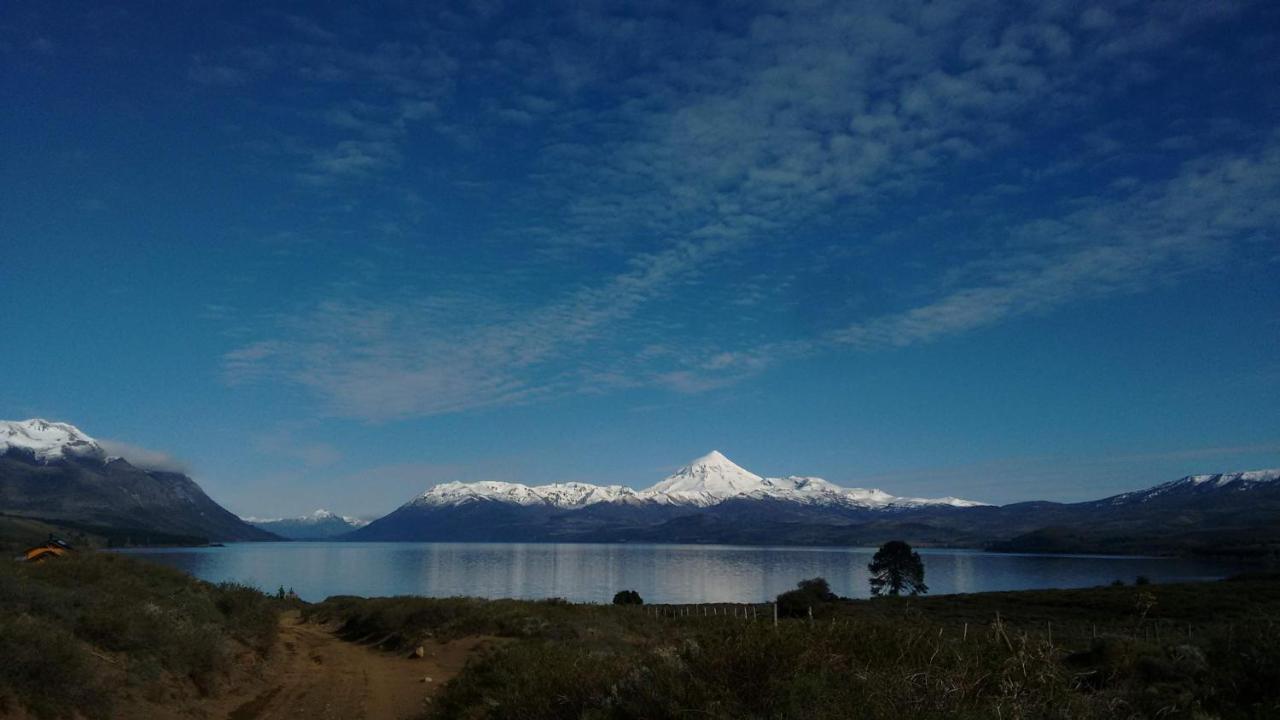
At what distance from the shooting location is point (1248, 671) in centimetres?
973

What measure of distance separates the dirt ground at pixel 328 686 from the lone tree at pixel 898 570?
74.4 metres

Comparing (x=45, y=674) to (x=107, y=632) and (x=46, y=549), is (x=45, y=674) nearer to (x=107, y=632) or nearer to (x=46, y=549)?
(x=107, y=632)

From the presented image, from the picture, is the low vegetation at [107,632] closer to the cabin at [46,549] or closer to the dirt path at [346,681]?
the dirt path at [346,681]

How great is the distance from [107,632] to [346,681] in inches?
239

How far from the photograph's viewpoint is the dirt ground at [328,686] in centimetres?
1493

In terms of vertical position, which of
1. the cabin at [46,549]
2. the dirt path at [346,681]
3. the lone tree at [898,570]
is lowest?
the lone tree at [898,570]

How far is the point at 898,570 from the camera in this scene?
3465 inches

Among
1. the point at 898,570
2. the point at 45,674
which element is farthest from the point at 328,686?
the point at 898,570

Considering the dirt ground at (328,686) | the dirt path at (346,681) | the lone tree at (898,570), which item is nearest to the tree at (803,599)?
the lone tree at (898,570)

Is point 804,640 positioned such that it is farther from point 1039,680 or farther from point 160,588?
point 160,588

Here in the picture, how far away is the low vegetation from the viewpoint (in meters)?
11.0

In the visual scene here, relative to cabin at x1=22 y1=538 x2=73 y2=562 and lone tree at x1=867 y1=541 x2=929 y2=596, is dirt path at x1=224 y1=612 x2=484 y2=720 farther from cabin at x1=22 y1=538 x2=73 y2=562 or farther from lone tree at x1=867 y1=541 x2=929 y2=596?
lone tree at x1=867 y1=541 x2=929 y2=596

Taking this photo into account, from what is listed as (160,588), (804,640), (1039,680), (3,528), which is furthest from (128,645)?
(3,528)

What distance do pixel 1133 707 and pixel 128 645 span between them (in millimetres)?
16996
